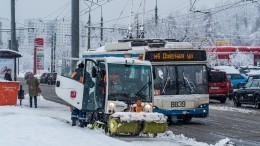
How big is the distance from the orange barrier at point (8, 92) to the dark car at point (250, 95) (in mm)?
11736

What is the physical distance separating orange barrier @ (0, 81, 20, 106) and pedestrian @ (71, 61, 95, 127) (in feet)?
31.5

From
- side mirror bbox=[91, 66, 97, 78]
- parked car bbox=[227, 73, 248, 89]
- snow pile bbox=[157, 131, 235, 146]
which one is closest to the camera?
snow pile bbox=[157, 131, 235, 146]

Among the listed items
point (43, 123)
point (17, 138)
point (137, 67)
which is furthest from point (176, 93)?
point (17, 138)

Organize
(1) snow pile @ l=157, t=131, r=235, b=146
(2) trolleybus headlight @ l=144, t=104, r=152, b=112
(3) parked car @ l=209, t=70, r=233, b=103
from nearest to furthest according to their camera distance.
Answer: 1. (1) snow pile @ l=157, t=131, r=235, b=146
2. (2) trolleybus headlight @ l=144, t=104, r=152, b=112
3. (3) parked car @ l=209, t=70, r=233, b=103

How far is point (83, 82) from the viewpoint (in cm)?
2030

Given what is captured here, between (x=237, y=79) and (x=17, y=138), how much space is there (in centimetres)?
3828

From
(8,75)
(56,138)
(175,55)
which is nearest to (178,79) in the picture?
(175,55)

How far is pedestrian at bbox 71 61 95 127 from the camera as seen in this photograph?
2009cm

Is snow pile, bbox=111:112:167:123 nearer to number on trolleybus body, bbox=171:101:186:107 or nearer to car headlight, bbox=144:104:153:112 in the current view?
car headlight, bbox=144:104:153:112

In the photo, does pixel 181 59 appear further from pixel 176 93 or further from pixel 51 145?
pixel 51 145

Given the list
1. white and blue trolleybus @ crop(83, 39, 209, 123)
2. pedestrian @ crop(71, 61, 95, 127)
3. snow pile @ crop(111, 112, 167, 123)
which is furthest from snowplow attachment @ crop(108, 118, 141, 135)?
white and blue trolleybus @ crop(83, 39, 209, 123)

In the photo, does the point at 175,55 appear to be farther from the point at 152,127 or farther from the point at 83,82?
the point at 152,127

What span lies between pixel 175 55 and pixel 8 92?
10.5m

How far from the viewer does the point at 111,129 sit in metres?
17.5
